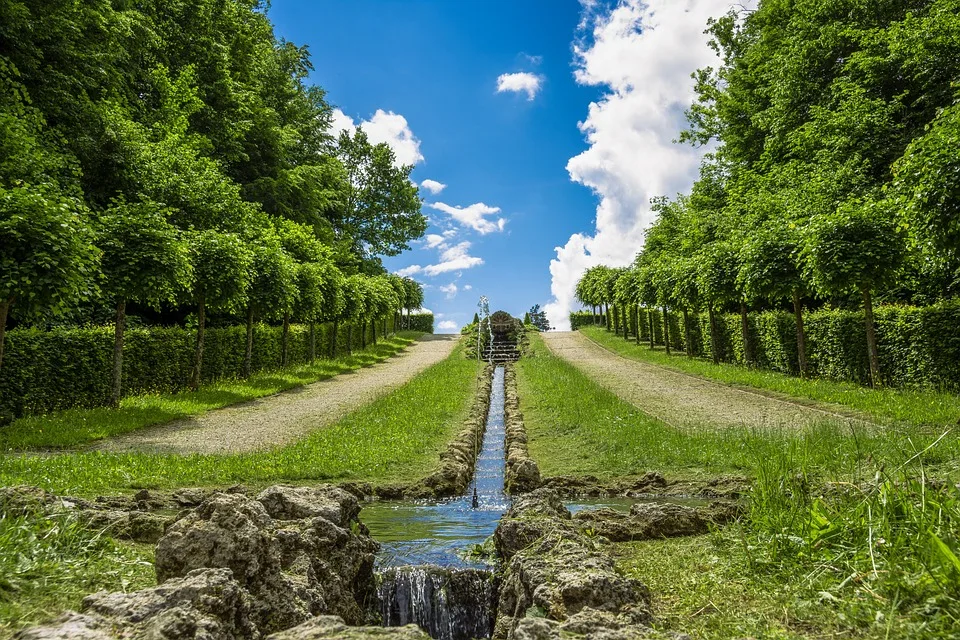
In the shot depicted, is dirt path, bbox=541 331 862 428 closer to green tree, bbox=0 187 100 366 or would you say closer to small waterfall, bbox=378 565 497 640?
small waterfall, bbox=378 565 497 640

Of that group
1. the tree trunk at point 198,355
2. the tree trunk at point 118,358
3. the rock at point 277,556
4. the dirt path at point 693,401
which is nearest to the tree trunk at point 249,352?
the tree trunk at point 198,355

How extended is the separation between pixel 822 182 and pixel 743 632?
20.6 metres

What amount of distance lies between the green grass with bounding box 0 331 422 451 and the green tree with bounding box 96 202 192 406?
985 mm

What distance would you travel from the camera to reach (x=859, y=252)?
13.7 meters

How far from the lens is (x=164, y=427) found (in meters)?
12.0

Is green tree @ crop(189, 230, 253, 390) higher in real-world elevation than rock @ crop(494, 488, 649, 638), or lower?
higher

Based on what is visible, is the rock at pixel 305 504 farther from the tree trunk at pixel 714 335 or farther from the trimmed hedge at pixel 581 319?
the trimmed hedge at pixel 581 319

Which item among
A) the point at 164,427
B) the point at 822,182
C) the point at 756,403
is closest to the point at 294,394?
the point at 164,427

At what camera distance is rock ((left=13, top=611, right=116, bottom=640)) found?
2352mm

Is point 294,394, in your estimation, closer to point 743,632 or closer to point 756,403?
point 756,403

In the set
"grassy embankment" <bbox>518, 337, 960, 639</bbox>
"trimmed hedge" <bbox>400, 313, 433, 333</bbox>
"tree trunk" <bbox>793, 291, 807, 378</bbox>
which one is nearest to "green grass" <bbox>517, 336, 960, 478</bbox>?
"grassy embankment" <bbox>518, 337, 960, 639</bbox>

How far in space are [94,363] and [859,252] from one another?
17.1 meters

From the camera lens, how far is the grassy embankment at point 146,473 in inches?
135

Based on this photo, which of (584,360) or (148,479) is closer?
(148,479)
